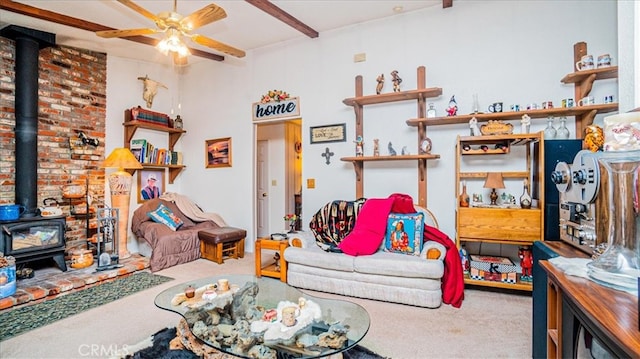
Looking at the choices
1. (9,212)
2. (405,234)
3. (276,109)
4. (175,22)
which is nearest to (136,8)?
(175,22)

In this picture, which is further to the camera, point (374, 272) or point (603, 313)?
point (374, 272)

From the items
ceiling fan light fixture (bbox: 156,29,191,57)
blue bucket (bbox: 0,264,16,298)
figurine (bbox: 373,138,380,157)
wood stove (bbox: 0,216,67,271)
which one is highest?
ceiling fan light fixture (bbox: 156,29,191,57)

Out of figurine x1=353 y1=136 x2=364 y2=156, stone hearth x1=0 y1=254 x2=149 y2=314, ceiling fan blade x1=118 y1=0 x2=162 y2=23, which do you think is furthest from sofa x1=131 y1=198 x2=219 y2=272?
ceiling fan blade x1=118 y1=0 x2=162 y2=23

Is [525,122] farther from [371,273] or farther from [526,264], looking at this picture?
[371,273]

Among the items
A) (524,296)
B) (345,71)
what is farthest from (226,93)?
(524,296)

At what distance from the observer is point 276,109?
4621 mm

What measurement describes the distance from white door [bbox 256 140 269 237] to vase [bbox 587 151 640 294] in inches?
217

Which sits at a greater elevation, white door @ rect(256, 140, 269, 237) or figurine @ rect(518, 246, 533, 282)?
white door @ rect(256, 140, 269, 237)

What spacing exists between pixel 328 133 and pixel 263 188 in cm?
244

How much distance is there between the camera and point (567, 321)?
102 cm

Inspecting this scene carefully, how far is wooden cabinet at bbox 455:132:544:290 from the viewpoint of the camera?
2.87 m

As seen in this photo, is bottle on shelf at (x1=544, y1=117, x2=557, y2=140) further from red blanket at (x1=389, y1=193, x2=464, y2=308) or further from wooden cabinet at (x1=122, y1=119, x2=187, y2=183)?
wooden cabinet at (x1=122, y1=119, x2=187, y2=183)

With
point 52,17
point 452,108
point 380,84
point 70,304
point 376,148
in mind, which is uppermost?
point 52,17

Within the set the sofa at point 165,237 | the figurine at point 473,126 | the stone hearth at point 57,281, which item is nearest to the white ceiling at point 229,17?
the figurine at point 473,126
